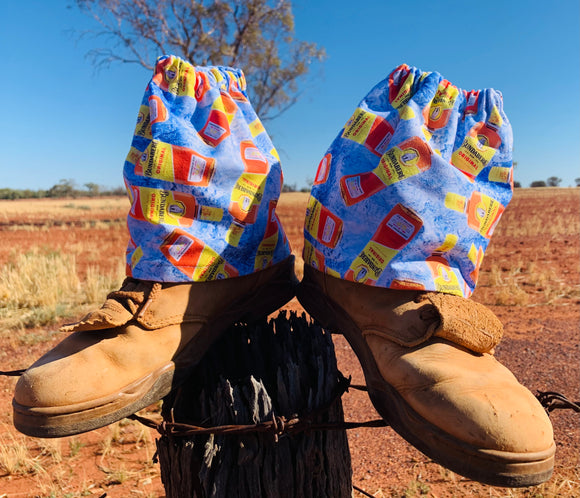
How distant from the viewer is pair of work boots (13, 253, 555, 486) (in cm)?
92

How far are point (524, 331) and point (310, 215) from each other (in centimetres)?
365

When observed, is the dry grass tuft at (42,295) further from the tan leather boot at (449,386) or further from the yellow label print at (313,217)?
the tan leather boot at (449,386)

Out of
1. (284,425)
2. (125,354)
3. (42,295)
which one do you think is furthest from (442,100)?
(42,295)

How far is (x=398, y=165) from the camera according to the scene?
1.19 metres

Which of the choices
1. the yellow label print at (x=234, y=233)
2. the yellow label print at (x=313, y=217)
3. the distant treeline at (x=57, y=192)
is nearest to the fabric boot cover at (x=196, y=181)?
the yellow label print at (x=234, y=233)

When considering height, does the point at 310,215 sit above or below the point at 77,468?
above

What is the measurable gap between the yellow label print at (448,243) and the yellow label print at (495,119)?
13.5 inches

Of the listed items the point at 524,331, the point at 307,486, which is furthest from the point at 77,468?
the point at 524,331

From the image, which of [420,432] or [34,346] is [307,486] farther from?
[34,346]

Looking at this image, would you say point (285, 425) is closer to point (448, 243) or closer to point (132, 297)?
point (132, 297)

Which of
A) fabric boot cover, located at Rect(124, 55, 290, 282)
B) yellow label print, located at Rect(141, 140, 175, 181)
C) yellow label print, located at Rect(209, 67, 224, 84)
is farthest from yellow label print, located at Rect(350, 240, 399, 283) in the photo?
yellow label print, located at Rect(209, 67, 224, 84)

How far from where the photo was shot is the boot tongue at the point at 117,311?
3.70 feet

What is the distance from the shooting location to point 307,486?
48.8 inches

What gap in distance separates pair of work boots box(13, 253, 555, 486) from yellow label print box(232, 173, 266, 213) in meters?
0.25
